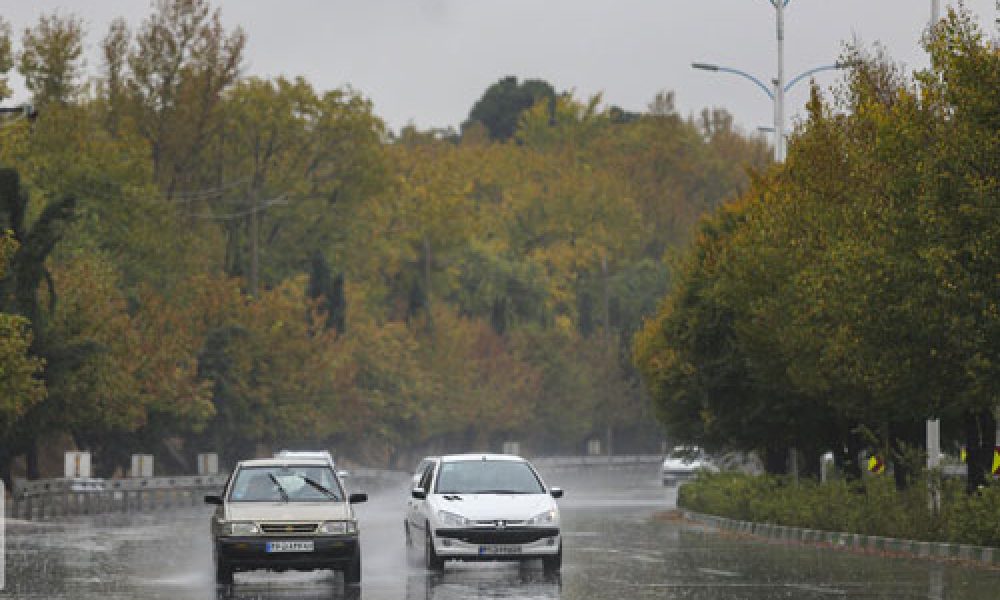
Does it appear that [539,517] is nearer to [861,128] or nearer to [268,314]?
[861,128]

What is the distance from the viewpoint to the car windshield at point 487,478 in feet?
87.4

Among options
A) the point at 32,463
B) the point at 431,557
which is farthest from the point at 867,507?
the point at 32,463

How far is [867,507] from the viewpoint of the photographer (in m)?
33.6

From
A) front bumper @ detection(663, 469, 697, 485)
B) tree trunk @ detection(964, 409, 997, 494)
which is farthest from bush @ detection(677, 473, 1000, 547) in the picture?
front bumper @ detection(663, 469, 697, 485)

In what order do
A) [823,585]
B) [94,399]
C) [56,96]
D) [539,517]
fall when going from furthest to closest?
1. [56,96]
2. [94,399]
3. [539,517]
4. [823,585]

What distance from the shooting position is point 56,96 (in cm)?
7650

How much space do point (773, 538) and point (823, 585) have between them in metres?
15.3

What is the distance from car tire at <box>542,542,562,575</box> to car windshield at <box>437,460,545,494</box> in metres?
1.42

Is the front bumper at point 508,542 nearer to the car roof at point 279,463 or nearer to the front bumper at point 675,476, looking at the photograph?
the car roof at point 279,463

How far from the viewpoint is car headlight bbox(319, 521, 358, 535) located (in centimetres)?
2303

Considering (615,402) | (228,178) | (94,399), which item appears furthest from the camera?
(615,402)

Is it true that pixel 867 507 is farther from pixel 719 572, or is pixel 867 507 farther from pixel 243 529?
pixel 243 529

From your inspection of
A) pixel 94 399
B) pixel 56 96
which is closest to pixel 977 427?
pixel 94 399

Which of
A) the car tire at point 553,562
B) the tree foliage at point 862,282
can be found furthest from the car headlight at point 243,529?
the tree foliage at point 862,282
